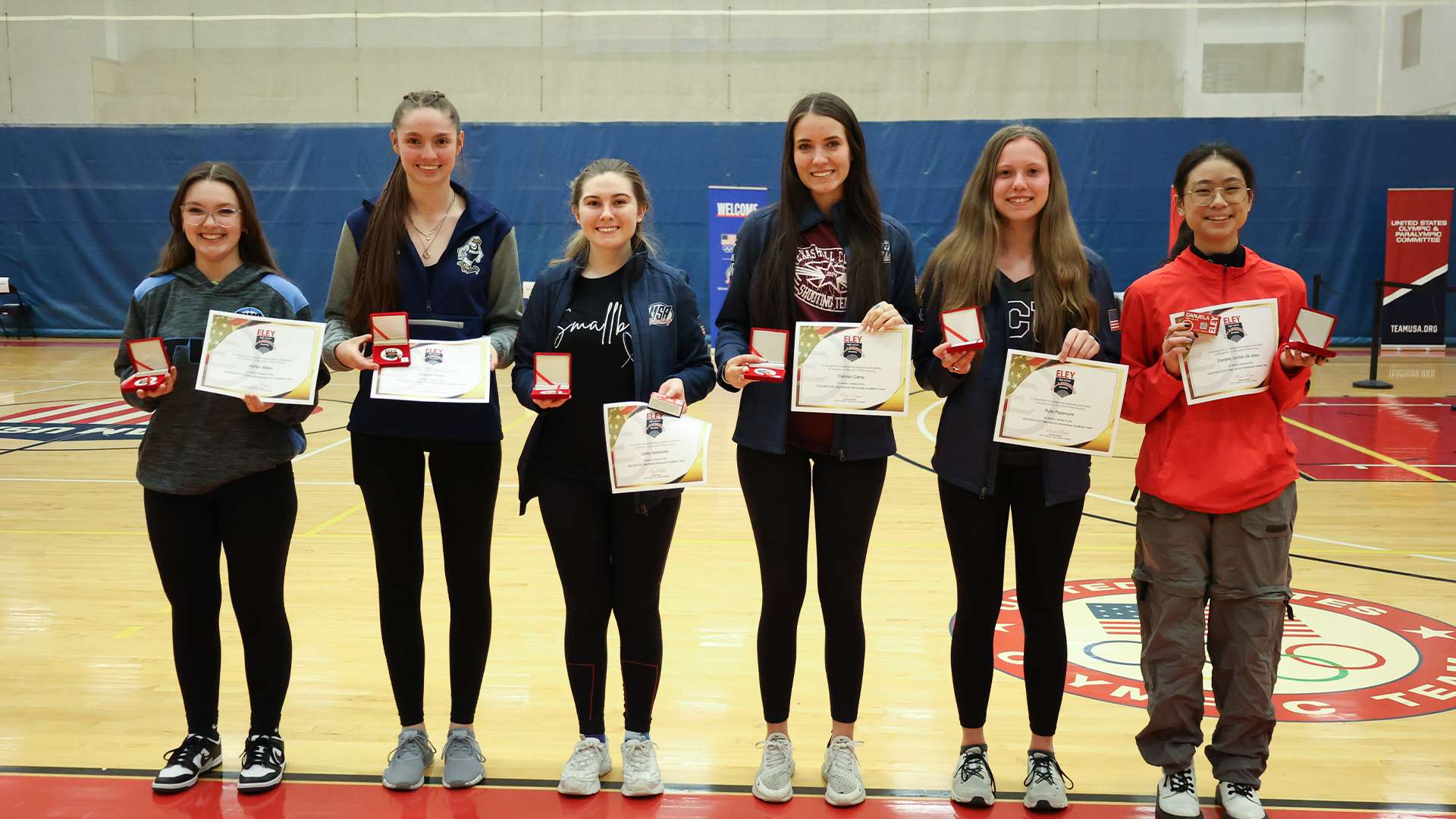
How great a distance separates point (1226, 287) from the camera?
264 centimetres

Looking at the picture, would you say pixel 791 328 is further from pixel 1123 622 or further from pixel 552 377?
pixel 1123 622

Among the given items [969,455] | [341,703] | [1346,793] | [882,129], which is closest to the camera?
[969,455]

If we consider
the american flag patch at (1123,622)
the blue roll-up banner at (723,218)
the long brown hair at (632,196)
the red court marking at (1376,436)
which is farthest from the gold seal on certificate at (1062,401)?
the blue roll-up banner at (723,218)

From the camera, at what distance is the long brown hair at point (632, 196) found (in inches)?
108

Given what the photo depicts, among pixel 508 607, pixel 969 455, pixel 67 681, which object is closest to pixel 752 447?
pixel 969 455

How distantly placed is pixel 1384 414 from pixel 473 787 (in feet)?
28.8

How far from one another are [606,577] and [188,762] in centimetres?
119

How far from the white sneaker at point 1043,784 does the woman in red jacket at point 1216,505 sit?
22 cm

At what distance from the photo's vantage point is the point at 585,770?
279cm

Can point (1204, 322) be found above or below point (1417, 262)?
below

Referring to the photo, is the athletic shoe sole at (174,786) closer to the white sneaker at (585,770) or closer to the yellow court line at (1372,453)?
the white sneaker at (585,770)

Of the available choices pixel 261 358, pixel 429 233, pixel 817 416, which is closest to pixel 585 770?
pixel 817 416

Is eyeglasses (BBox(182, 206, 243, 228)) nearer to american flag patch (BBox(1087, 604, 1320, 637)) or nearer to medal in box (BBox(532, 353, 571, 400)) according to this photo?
medal in box (BBox(532, 353, 571, 400))

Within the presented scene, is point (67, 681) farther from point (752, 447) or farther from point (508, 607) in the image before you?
point (752, 447)
